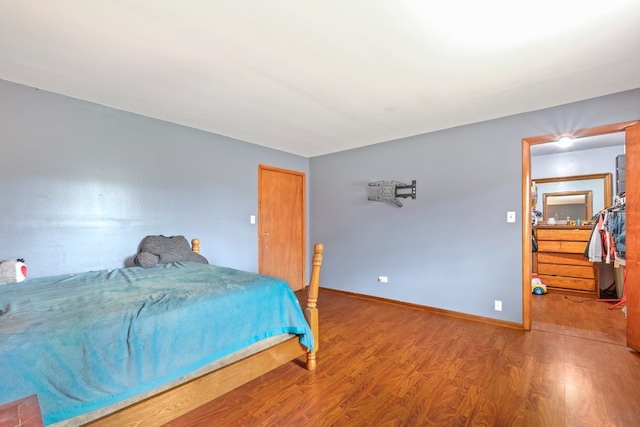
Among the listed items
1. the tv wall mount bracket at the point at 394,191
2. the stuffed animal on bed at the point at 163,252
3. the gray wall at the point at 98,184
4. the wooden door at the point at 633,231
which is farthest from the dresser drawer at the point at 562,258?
the stuffed animal on bed at the point at 163,252

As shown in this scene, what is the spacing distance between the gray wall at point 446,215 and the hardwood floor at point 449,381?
1.80 feet

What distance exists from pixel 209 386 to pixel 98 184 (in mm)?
2247

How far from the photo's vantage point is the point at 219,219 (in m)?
3.77

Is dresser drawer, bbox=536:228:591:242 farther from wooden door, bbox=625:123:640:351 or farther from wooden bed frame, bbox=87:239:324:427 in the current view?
wooden bed frame, bbox=87:239:324:427

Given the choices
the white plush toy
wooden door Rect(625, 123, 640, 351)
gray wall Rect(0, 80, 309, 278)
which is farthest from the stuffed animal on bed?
wooden door Rect(625, 123, 640, 351)

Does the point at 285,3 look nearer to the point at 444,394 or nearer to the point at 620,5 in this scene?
the point at 620,5

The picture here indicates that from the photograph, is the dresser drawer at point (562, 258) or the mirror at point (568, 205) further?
the mirror at point (568, 205)

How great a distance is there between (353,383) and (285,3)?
2456mm

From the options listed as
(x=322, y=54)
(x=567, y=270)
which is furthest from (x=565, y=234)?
(x=322, y=54)

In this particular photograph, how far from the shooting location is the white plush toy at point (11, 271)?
218 centimetres

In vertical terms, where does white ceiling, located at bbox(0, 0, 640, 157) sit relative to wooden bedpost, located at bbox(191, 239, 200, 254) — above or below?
above

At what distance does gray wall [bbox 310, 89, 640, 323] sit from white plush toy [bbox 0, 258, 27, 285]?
358 cm

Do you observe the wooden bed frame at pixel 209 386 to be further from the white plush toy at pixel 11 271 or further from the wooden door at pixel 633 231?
the wooden door at pixel 633 231

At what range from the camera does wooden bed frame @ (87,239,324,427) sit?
1.43 meters
